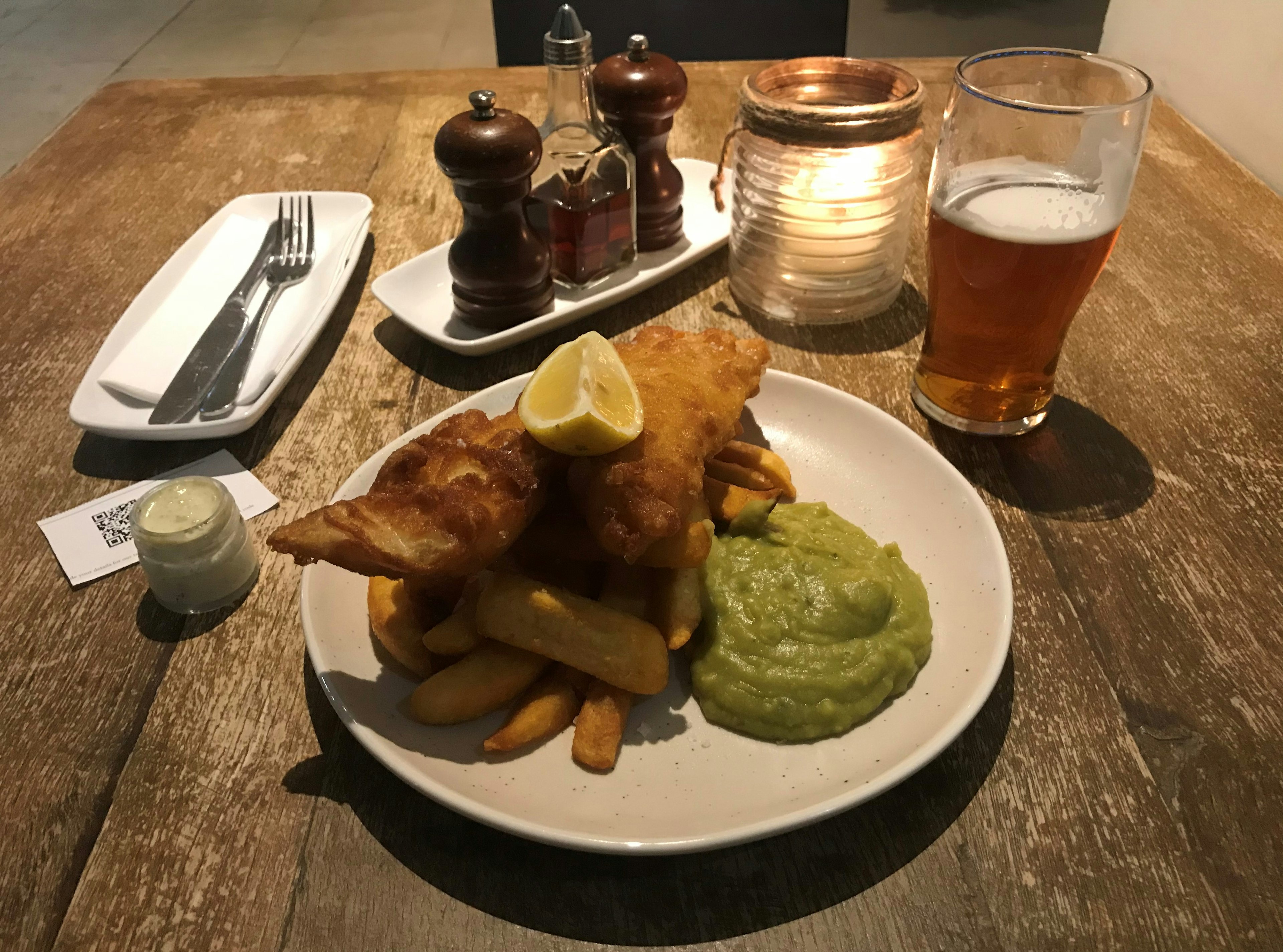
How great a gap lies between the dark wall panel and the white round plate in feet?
10.2

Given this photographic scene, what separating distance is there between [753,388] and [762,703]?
0.65 metres

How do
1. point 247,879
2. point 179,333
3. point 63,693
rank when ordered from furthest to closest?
point 179,333, point 63,693, point 247,879

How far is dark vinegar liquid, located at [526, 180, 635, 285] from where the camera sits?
87.6 inches

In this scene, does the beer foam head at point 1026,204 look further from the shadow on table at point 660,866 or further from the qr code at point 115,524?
the qr code at point 115,524

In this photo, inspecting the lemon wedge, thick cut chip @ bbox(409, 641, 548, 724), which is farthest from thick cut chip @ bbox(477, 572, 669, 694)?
the lemon wedge

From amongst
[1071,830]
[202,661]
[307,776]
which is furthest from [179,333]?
[1071,830]

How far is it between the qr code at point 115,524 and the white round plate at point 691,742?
477 millimetres

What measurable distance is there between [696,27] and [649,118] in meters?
2.21

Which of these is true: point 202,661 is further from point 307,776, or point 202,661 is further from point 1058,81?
point 1058,81

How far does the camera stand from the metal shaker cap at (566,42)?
214 cm

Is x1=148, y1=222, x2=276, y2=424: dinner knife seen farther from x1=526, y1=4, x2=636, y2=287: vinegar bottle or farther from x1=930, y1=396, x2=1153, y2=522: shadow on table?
x1=930, y1=396, x2=1153, y2=522: shadow on table

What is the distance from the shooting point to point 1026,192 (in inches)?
66.2

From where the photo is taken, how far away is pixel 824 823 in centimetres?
121

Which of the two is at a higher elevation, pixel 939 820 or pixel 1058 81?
pixel 1058 81
